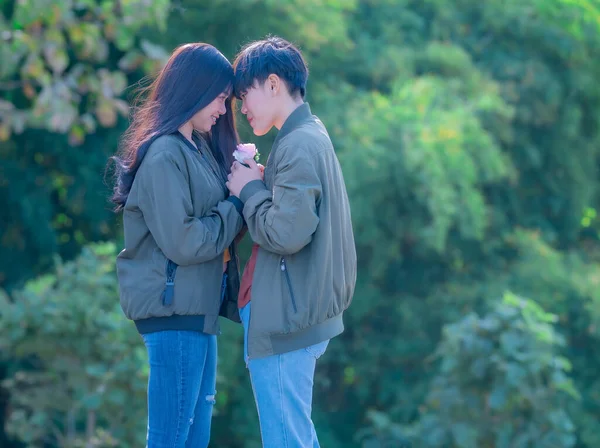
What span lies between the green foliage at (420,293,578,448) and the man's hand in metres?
2.64

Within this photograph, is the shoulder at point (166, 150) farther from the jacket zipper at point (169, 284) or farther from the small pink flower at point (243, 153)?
the jacket zipper at point (169, 284)


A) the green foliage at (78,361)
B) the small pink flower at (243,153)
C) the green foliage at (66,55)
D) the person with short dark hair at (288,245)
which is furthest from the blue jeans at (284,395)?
the green foliage at (66,55)

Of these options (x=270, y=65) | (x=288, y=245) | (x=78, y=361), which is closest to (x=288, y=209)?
(x=288, y=245)

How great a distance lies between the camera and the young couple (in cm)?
207

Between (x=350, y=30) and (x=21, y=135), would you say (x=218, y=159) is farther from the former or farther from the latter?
(x=350, y=30)

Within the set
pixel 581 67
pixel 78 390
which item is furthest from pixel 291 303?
pixel 581 67

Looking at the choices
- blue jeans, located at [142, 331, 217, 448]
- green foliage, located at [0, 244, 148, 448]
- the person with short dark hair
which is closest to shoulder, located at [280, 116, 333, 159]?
the person with short dark hair

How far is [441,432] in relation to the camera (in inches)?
184

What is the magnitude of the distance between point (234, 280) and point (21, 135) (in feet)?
11.8

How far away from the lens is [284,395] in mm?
2105

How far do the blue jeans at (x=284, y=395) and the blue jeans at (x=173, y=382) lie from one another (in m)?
0.16

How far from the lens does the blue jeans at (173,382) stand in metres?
2.19

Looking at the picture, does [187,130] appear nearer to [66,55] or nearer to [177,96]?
[177,96]

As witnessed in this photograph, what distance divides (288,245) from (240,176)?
282 mm
